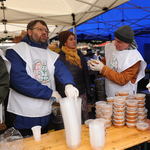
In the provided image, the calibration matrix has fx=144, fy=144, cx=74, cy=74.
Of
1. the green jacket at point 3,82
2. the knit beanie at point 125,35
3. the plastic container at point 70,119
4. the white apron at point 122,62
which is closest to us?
the plastic container at point 70,119

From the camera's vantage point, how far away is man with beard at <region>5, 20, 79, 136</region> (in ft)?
4.42

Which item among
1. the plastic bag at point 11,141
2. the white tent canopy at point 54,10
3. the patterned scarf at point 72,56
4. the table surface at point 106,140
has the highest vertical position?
the white tent canopy at point 54,10

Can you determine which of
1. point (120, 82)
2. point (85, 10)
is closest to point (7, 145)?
point (120, 82)

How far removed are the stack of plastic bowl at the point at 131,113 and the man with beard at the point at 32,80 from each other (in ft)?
2.02

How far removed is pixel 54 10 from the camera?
3.95 metres

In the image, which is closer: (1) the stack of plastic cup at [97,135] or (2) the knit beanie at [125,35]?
(1) the stack of plastic cup at [97,135]

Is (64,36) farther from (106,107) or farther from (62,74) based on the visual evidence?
(106,107)

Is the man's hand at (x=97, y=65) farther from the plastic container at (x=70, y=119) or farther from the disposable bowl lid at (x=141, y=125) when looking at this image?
the plastic container at (x=70, y=119)

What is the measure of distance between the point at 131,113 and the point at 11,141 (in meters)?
1.14

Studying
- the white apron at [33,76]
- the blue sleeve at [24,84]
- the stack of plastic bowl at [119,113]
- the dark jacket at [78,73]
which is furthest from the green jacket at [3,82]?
the dark jacket at [78,73]

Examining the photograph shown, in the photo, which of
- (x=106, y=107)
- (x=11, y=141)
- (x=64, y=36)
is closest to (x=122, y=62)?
(x=106, y=107)

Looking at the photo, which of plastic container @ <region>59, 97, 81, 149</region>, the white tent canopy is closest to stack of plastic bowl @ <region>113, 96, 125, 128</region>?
plastic container @ <region>59, 97, 81, 149</region>

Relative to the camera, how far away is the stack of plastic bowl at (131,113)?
1423 millimetres

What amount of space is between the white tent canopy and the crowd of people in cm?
160
